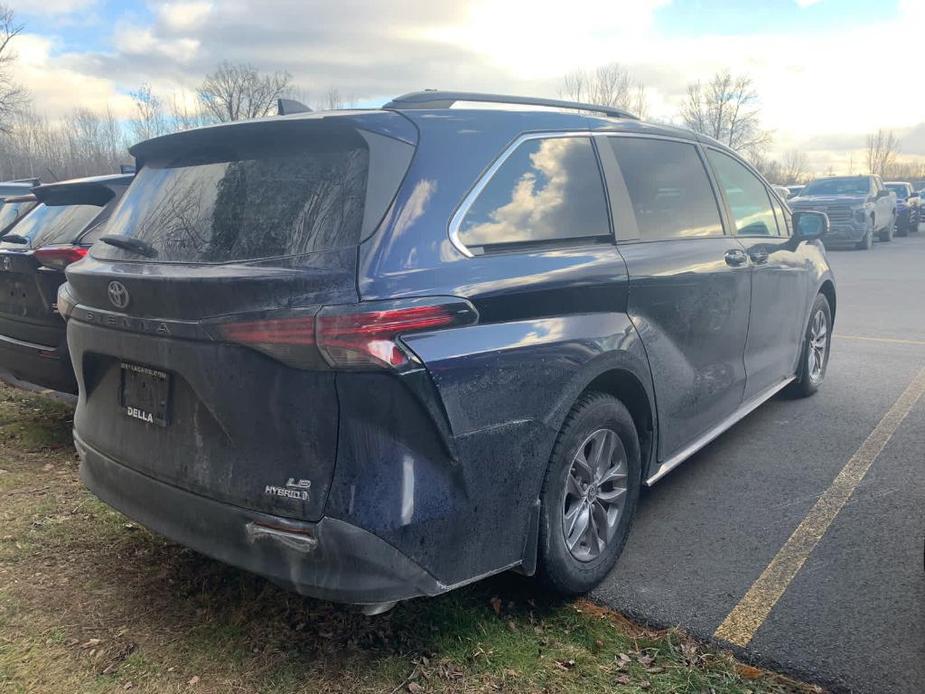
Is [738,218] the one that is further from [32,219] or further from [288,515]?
[32,219]

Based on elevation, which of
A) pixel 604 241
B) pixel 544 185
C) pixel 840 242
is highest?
pixel 544 185

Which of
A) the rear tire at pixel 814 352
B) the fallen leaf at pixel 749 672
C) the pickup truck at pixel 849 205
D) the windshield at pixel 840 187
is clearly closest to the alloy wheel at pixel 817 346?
the rear tire at pixel 814 352

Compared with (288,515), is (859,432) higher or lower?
lower

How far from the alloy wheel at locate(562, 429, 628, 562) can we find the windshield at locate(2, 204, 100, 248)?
3.55 meters

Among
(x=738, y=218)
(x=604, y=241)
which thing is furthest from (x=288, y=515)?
(x=738, y=218)

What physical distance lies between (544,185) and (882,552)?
2.29 meters

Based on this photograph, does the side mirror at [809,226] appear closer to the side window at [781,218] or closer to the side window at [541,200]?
the side window at [781,218]

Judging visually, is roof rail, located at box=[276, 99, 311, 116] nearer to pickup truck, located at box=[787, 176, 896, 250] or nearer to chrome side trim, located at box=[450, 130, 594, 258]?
chrome side trim, located at box=[450, 130, 594, 258]

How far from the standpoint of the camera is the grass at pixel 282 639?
8.27ft

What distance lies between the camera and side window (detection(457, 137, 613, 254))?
2605 millimetres

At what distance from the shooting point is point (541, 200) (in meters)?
2.89

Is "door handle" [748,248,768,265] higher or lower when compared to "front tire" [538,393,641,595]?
higher

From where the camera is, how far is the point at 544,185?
292 centimetres

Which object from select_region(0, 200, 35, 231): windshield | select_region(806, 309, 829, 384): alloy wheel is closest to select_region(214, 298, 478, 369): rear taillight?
select_region(806, 309, 829, 384): alloy wheel
